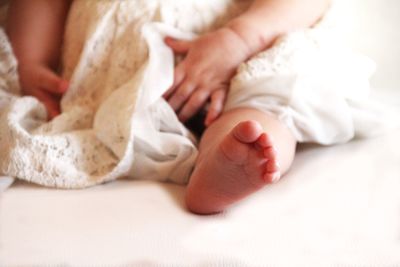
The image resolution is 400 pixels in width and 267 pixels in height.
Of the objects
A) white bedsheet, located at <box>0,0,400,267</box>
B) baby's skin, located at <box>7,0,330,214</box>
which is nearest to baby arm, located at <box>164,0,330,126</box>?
baby's skin, located at <box>7,0,330,214</box>

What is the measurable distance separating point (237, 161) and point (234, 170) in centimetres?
1

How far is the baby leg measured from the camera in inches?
18.2

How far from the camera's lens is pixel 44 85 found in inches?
30.5

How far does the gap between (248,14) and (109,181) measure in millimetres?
303

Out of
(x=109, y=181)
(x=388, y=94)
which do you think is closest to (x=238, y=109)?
(x=109, y=181)

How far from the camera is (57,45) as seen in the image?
0.86 metres

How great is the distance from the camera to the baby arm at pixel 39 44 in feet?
2.56

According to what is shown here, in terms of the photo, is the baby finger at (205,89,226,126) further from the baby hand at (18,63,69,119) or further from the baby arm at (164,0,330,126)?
the baby hand at (18,63,69,119)

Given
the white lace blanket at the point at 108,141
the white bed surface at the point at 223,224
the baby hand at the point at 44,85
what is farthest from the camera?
the baby hand at the point at 44,85

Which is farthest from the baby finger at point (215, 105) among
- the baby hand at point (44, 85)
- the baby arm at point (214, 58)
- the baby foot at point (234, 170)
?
the baby hand at point (44, 85)

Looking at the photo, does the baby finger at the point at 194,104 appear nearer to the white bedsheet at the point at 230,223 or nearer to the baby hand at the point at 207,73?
the baby hand at the point at 207,73

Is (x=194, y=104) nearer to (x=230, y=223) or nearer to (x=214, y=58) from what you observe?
(x=214, y=58)

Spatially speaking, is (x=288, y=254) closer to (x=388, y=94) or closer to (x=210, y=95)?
(x=210, y=95)

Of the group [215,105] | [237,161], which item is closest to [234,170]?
[237,161]
